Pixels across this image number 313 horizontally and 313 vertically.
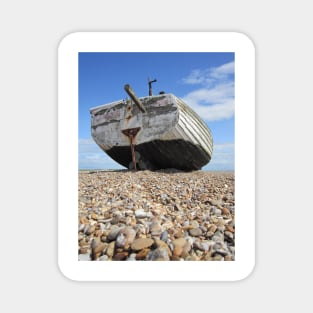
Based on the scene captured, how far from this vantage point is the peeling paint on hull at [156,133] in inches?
136

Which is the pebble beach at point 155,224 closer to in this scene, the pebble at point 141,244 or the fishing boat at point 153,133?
the pebble at point 141,244

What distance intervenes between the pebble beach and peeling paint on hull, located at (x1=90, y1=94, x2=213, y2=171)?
1.35 m

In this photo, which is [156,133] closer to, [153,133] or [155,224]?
[153,133]

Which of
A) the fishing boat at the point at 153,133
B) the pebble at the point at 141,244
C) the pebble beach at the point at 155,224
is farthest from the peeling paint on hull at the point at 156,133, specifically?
the pebble at the point at 141,244

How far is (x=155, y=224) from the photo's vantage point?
1.68 meters

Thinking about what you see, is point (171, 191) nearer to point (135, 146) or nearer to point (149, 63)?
point (149, 63)

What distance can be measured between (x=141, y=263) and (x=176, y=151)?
221cm

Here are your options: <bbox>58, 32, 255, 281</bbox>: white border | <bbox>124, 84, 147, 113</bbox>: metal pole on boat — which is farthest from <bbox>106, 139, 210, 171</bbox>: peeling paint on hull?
<bbox>58, 32, 255, 281</bbox>: white border

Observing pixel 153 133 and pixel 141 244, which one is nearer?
pixel 141 244
